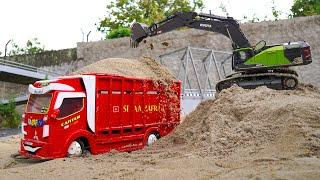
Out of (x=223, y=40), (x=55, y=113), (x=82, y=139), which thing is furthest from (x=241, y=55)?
(x=223, y=40)

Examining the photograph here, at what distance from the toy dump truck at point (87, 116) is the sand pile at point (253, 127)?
3.31 ft

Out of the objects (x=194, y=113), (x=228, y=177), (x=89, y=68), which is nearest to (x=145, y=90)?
(x=194, y=113)

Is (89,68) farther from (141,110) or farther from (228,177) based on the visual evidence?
(228,177)

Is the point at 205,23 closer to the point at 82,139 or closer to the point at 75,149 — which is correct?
the point at 82,139

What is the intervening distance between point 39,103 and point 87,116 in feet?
3.70

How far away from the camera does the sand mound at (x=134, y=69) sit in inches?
508

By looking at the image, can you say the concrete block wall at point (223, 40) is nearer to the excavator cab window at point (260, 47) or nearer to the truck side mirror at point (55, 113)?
the excavator cab window at point (260, 47)

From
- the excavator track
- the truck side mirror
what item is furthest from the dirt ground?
the excavator track

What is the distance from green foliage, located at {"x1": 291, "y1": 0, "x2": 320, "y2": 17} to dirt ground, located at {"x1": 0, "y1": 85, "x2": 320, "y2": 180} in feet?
70.6

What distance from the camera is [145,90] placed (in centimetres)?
1188

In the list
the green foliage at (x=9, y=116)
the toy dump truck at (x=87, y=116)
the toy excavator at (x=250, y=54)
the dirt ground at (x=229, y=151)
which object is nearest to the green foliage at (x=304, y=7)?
the toy excavator at (x=250, y=54)

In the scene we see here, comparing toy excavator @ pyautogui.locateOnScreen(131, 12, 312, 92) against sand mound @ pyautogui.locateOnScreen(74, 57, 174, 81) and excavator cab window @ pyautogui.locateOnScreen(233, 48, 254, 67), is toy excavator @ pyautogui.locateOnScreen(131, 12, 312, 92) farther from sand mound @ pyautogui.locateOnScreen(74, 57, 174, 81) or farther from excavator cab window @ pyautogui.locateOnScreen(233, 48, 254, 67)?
sand mound @ pyautogui.locateOnScreen(74, 57, 174, 81)

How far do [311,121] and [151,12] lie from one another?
26576 mm

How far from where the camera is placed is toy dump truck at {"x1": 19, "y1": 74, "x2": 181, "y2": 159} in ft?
31.4
